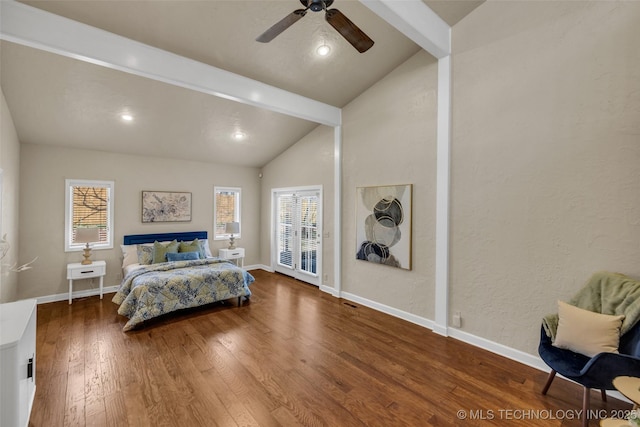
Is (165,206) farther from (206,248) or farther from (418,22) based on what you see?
(418,22)

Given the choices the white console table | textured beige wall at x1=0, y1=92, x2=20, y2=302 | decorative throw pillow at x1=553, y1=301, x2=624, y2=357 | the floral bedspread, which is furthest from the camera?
the floral bedspread

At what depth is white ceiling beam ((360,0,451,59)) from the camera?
2.52 metres

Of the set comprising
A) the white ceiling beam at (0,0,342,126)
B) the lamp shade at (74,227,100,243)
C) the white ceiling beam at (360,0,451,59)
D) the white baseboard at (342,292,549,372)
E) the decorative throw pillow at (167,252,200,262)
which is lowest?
the white baseboard at (342,292,549,372)

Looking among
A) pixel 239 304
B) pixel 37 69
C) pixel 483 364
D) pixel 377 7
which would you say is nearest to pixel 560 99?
pixel 377 7

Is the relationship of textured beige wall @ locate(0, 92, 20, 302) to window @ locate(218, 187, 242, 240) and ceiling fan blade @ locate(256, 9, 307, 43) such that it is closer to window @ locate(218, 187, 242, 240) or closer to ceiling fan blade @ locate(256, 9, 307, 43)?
window @ locate(218, 187, 242, 240)

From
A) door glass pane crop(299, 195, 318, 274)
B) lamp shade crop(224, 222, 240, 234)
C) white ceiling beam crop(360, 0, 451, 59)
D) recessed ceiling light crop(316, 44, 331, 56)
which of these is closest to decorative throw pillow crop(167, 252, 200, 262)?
lamp shade crop(224, 222, 240, 234)

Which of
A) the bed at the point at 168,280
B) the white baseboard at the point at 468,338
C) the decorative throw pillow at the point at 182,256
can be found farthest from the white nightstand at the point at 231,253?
the white baseboard at the point at 468,338

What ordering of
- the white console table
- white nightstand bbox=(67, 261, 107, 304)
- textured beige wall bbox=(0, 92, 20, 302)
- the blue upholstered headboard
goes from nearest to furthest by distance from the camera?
the white console table < textured beige wall bbox=(0, 92, 20, 302) < white nightstand bbox=(67, 261, 107, 304) < the blue upholstered headboard

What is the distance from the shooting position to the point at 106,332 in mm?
3354

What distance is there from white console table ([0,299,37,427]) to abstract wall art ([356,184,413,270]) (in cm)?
358

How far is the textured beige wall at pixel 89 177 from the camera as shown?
4.26 meters

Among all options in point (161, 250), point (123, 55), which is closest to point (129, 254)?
point (161, 250)

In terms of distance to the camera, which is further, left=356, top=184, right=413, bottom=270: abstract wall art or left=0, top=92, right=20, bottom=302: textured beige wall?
left=356, top=184, right=413, bottom=270: abstract wall art

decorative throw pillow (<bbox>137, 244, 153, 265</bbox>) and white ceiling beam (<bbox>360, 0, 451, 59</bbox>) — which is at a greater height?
white ceiling beam (<bbox>360, 0, 451, 59</bbox>)
